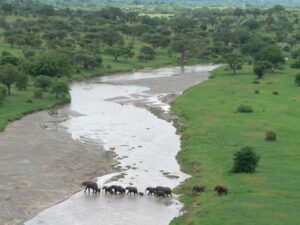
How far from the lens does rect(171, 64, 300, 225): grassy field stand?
107ft

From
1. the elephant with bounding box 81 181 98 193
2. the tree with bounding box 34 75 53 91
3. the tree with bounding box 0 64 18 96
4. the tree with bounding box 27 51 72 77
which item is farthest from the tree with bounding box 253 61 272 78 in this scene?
the elephant with bounding box 81 181 98 193

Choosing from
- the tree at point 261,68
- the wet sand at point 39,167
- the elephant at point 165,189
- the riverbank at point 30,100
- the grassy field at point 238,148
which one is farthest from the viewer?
the tree at point 261,68

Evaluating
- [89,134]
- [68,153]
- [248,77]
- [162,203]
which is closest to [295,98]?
[248,77]

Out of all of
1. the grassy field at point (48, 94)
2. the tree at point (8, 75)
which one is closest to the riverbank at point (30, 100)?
the grassy field at point (48, 94)

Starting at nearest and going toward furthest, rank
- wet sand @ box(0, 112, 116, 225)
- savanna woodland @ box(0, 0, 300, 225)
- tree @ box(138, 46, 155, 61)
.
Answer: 1. savanna woodland @ box(0, 0, 300, 225)
2. wet sand @ box(0, 112, 116, 225)
3. tree @ box(138, 46, 155, 61)

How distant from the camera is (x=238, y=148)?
4797cm

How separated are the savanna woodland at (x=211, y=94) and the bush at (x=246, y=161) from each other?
0.08m

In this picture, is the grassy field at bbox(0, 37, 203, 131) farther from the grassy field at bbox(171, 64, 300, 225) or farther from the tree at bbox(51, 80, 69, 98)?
the grassy field at bbox(171, 64, 300, 225)

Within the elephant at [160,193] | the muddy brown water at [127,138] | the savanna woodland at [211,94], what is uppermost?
the savanna woodland at [211,94]

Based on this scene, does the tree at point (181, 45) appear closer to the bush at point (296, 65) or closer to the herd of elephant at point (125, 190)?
the bush at point (296, 65)

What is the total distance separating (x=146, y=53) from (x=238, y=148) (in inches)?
3222

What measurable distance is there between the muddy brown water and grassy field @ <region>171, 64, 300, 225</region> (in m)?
1.75

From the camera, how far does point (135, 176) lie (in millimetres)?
42844

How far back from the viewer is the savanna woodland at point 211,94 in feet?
117
